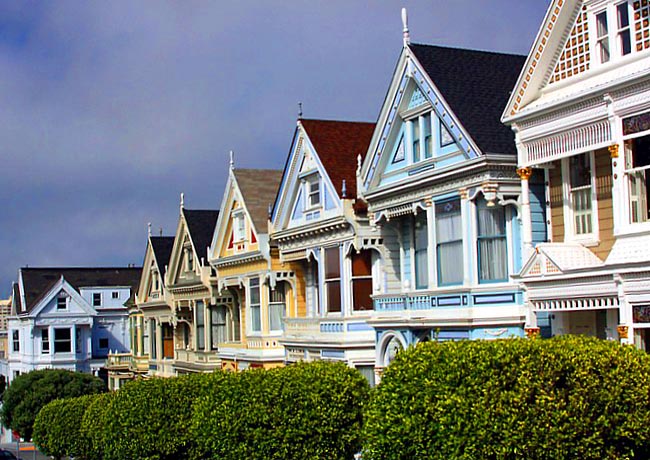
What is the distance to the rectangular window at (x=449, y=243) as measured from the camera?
25.0m

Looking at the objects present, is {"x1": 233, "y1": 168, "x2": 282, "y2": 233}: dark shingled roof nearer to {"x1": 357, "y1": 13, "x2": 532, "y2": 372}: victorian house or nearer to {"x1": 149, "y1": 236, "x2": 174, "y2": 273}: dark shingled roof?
{"x1": 357, "y1": 13, "x2": 532, "y2": 372}: victorian house

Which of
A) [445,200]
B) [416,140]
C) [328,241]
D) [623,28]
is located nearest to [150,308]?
[328,241]

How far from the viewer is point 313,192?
111ft

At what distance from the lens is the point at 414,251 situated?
1097 inches

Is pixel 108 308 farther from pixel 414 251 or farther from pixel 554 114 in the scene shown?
pixel 554 114

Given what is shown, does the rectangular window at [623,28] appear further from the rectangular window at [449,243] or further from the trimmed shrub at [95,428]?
the trimmed shrub at [95,428]

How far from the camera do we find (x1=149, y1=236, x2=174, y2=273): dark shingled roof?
5325 cm

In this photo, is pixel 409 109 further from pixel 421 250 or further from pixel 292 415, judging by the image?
pixel 292 415

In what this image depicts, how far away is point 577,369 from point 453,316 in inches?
354

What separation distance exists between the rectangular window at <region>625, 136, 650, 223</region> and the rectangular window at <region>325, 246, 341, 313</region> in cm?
1357

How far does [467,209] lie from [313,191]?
10326 millimetres

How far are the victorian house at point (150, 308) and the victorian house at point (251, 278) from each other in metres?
9.38

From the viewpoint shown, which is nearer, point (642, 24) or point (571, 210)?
point (642, 24)

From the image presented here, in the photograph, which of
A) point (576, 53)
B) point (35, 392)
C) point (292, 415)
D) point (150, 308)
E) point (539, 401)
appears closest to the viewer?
point (539, 401)
